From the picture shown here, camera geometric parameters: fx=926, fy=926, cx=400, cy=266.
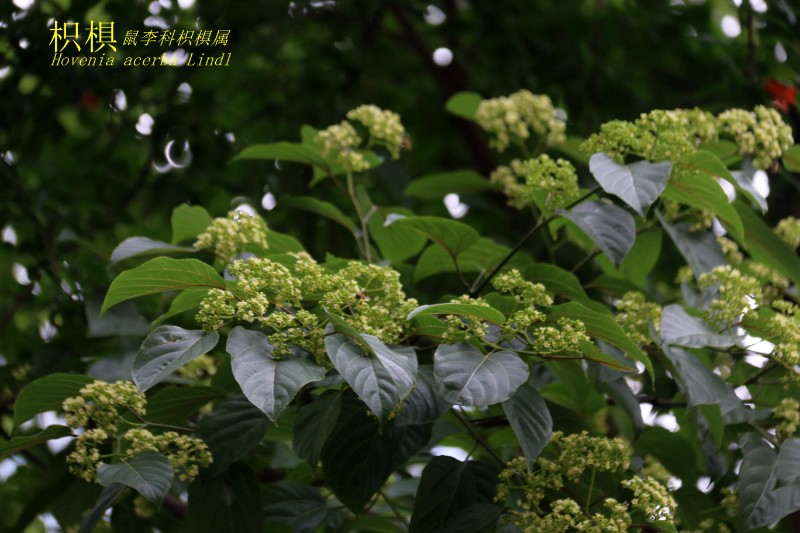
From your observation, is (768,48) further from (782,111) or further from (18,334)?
(18,334)

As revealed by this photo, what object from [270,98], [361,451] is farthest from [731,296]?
[270,98]

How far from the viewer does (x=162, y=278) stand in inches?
61.6

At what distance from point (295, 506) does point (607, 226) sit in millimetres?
860

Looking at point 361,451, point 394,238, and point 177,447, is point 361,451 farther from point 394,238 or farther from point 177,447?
point 394,238

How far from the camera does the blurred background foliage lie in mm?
2812

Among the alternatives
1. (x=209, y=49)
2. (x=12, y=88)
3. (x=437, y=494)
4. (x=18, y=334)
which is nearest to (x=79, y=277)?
(x=18, y=334)

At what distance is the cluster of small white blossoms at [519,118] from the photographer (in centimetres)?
243

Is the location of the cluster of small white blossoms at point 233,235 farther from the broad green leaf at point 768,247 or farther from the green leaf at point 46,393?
the broad green leaf at point 768,247

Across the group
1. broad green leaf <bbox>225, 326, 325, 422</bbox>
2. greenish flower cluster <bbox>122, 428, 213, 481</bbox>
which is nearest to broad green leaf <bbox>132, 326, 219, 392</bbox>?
broad green leaf <bbox>225, 326, 325, 422</bbox>

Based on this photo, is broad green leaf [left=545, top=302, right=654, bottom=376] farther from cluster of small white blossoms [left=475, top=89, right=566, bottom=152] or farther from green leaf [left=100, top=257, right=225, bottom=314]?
cluster of small white blossoms [left=475, top=89, right=566, bottom=152]

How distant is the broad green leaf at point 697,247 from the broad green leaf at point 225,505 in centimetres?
104

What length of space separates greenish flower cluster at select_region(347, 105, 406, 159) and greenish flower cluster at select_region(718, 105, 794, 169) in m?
0.77

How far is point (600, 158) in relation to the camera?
1.81 metres

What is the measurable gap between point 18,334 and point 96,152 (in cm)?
97
